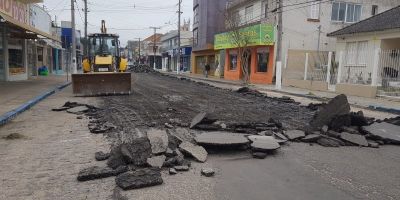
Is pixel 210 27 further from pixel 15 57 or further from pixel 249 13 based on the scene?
pixel 15 57

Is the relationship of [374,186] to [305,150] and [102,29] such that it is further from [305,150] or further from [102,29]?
[102,29]

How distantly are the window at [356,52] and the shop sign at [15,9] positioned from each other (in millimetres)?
20710

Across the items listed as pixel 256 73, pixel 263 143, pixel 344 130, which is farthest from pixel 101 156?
pixel 256 73

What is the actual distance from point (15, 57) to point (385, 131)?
25.0 m

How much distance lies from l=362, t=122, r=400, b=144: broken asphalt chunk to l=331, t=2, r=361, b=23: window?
2528cm

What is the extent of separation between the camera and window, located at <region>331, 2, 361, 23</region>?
32781 millimetres

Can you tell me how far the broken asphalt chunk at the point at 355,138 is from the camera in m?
8.32

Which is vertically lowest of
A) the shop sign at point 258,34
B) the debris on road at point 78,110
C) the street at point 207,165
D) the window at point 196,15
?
the street at point 207,165

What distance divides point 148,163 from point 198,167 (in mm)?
874

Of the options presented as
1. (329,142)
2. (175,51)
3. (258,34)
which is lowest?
(329,142)

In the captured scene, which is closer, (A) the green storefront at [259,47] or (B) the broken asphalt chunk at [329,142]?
(B) the broken asphalt chunk at [329,142]

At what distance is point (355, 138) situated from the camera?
8.48 m

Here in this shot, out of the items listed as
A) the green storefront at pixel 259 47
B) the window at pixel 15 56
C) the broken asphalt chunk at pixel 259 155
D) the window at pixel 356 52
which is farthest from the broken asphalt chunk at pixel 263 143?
the green storefront at pixel 259 47

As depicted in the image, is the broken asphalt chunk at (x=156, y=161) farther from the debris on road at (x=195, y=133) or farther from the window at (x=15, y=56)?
the window at (x=15, y=56)
